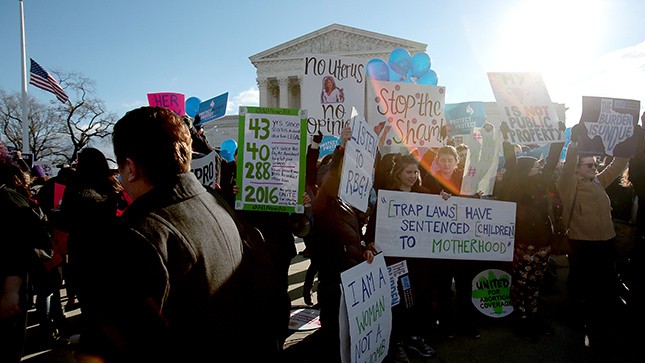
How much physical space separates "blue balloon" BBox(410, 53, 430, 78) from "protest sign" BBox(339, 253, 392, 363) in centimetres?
452

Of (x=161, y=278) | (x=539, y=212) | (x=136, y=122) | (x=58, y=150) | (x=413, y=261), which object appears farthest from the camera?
(x=58, y=150)

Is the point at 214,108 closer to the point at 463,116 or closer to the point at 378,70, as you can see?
the point at 378,70

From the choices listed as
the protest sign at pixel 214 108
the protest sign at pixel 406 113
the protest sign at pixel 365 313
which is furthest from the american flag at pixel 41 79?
the protest sign at pixel 365 313

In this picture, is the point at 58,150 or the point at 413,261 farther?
the point at 58,150

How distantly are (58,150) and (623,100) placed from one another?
41626 millimetres

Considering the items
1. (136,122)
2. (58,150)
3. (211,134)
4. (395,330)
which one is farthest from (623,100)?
(58,150)

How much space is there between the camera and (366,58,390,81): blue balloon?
5.86 meters

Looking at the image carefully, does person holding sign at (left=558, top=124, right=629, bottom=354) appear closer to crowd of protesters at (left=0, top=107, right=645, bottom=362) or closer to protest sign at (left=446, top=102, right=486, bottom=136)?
crowd of protesters at (left=0, top=107, right=645, bottom=362)

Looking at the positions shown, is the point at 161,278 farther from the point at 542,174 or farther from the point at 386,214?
the point at 542,174

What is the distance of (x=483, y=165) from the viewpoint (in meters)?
4.30

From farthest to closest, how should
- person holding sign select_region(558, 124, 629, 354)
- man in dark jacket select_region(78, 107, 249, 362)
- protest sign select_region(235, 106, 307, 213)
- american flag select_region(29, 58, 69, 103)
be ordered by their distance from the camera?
american flag select_region(29, 58, 69, 103), person holding sign select_region(558, 124, 629, 354), protest sign select_region(235, 106, 307, 213), man in dark jacket select_region(78, 107, 249, 362)

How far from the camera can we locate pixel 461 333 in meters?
4.07

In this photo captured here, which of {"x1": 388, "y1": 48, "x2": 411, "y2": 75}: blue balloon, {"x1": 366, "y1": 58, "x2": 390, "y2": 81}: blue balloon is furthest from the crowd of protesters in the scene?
{"x1": 388, "y1": 48, "x2": 411, "y2": 75}: blue balloon

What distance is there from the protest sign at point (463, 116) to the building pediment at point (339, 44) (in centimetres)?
3735
